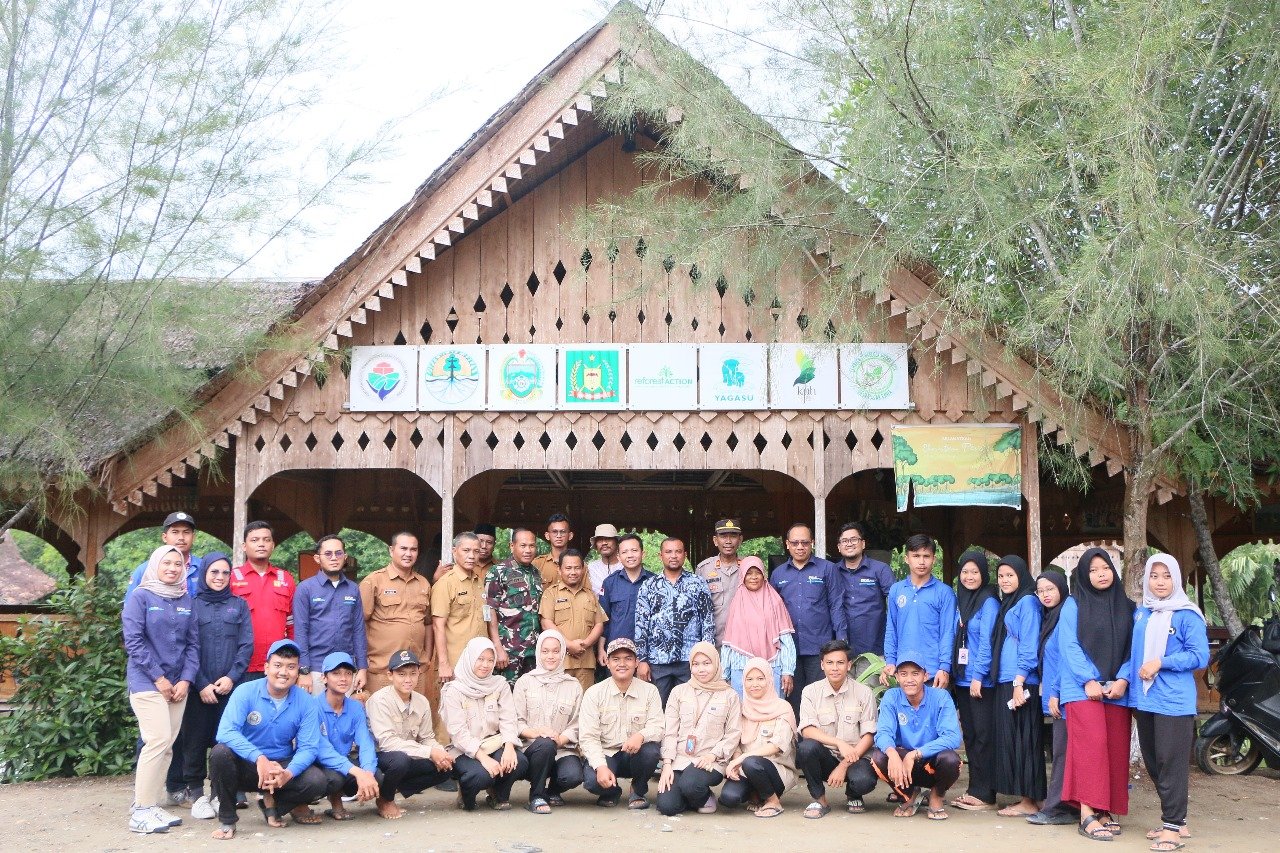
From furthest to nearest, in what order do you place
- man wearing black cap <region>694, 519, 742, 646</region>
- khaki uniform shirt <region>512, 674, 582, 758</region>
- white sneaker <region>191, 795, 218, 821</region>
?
man wearing black cap <region>694, 519, 742, 646</region>, khaki uniform shirt <region>512, 674, 582, 758</region>, white sneaker <region>191, 795, 218, 821</region>

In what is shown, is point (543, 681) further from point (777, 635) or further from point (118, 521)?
point (118, 521)

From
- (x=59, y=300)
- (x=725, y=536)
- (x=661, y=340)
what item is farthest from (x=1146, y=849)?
(x=59, y=300)

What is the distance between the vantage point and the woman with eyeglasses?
7645mm

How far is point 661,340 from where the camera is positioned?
10.3 m

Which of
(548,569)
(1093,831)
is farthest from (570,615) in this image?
(1093,831)

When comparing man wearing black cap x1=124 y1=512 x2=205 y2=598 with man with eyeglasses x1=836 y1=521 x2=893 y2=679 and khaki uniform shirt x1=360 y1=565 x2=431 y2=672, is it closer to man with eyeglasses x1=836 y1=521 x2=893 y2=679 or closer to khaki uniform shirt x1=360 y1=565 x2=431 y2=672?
khaki uniform shirt x1=360 y1=565 x2=431 y2=672

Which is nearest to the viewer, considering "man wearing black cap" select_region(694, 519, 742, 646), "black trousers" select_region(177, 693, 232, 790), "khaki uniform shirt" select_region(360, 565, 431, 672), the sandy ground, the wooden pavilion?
the sandy ground

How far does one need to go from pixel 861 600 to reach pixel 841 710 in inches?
44.5

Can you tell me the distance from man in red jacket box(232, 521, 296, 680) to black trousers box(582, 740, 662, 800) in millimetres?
2284

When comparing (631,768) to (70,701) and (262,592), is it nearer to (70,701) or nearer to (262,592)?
(262,592)

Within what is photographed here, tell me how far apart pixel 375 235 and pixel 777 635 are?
14.7 feet

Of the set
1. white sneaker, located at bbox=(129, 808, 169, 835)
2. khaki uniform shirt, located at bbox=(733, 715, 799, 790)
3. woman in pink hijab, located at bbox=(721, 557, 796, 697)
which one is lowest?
white sneaker, located at bbox=(129, 808, 169, 835)

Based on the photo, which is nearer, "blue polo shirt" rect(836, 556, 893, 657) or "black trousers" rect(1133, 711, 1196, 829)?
"black trousers" rect(1133, 711, 1196, 829)

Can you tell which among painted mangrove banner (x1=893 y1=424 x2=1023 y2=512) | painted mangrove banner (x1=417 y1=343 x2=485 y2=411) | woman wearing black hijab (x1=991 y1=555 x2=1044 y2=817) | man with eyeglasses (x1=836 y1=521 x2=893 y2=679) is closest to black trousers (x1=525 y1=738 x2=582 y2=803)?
man with eyeglasses (x1=836 y1=521 x2=893 y2=679)
